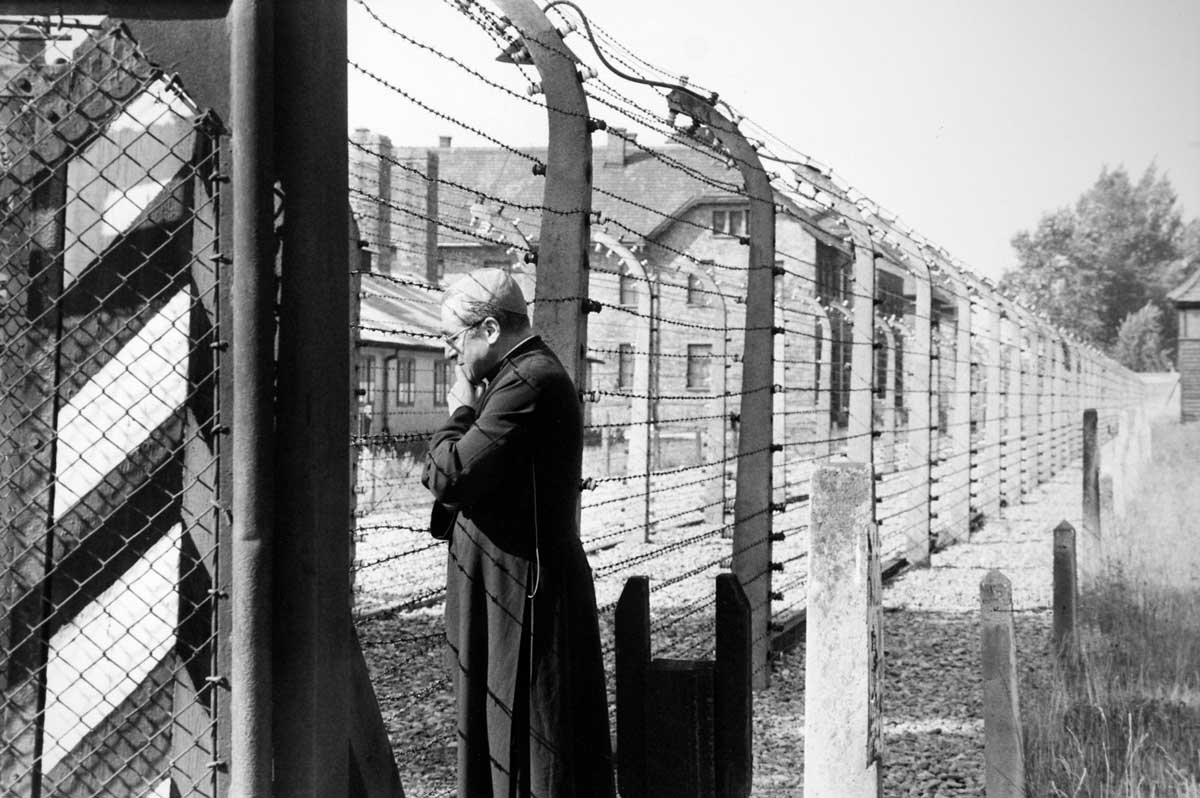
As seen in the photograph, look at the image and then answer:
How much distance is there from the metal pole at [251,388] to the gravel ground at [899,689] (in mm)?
1166

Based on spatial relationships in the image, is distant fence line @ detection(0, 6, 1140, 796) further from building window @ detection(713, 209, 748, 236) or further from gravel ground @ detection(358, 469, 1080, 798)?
building window @ detection(713, 209, 748, 236)

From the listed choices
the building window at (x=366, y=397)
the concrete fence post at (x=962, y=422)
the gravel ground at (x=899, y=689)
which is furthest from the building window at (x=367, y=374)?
the concrete fence post at (x=962, y=422)

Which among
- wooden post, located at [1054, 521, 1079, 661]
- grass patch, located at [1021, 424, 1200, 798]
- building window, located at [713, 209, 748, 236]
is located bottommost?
grass patch, located at [1021, 424, 1200, 798]

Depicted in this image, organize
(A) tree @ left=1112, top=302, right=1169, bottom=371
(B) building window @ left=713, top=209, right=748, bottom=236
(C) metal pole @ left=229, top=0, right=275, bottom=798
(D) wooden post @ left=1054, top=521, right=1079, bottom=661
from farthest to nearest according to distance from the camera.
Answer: (A) tree @ left=1112, top=302, right=1169, bottom=371 < (B) building window @ left=713, top=209, right=748, bottom=236 < (D) wooden post @ left=1054, top=521, right=1079, bottom=661 < (C) metal pole @ left=229, top=0, right=275, bottom=798

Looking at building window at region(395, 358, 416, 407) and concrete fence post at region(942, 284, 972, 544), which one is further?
building window at region(395, 358, 416, 407)

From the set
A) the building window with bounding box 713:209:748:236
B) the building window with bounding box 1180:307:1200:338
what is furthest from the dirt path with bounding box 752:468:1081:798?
the building window with bounding box 1180:307:1200:338

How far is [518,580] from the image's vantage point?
359cm

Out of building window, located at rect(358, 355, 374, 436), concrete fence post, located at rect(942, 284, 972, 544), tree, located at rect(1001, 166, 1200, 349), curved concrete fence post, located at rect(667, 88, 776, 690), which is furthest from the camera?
tree, located at rect(1001, 166, 1200, 349)

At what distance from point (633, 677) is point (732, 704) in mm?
282

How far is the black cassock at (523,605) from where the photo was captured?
359cm

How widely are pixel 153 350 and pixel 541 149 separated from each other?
4695 centimetres

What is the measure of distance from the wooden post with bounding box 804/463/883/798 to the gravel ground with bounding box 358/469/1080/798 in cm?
137

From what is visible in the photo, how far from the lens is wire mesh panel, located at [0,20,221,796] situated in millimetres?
2729

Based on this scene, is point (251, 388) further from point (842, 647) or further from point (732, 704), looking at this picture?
point (732, 704)
